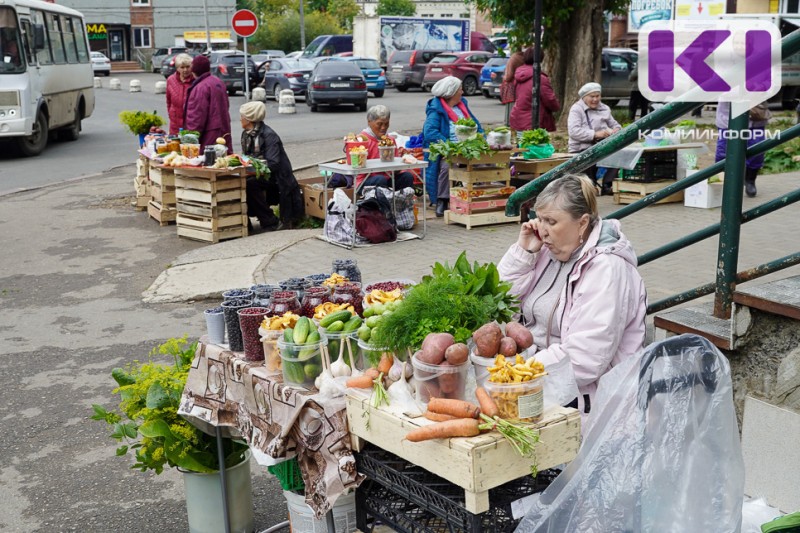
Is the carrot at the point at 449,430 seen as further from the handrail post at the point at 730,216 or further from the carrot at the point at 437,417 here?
the handrail post at the point at 730,216

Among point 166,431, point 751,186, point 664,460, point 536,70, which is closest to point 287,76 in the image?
point 536,70

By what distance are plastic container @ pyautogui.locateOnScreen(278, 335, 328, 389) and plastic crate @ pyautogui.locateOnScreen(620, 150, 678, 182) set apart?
8.30 metres

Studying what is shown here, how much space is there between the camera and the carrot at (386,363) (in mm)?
3180

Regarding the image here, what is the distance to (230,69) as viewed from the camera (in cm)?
3259

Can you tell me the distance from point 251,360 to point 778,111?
66.2 feet

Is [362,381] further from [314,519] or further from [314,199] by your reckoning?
[314,199]

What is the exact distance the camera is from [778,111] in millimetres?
20984

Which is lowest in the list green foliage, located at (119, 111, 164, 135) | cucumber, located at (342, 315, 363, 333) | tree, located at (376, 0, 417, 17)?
cucumber, located at (342, 315, 363, 333)

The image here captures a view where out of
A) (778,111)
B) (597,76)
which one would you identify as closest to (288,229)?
(597,76)

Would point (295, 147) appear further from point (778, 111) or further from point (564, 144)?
point (778, 111)

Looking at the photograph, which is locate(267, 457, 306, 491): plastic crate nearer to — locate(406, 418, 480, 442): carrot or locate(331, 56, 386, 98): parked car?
locate(406, 418, 480, 442): carrot

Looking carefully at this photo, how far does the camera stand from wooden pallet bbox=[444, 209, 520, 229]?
984 cm

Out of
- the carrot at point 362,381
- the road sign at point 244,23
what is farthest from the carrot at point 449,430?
the road sign at point 244,23

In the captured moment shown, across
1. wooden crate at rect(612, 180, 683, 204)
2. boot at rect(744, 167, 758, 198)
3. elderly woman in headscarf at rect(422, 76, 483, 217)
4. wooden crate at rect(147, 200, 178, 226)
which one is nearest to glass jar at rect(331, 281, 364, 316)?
elderly woman in headscarf at rect(422, 76, 483, 217)
